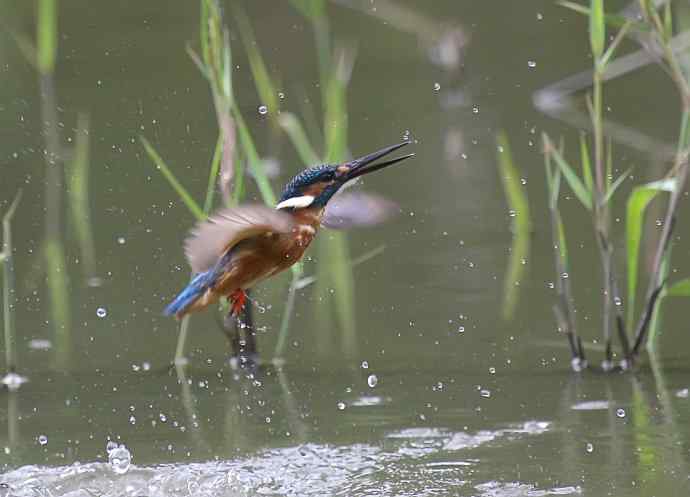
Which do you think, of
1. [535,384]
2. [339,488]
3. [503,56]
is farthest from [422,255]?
[503,56]

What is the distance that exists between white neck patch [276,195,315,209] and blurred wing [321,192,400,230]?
0.14 m

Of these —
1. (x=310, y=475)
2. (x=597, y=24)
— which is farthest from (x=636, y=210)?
(x=310, y=475)

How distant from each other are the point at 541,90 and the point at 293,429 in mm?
3405

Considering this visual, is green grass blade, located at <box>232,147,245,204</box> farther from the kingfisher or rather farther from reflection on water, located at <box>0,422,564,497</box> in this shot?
the kingfisher

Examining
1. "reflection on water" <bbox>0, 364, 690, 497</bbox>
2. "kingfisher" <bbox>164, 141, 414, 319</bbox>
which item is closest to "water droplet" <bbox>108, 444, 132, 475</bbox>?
"reflection on water" <bbox>0, 364, 690, 497</bbox>

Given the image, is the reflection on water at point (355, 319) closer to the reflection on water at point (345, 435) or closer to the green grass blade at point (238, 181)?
the reflection on water at point (345, 435)

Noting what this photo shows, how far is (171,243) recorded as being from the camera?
5.71m

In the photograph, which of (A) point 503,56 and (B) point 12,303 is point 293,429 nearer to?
(B) point 12,303

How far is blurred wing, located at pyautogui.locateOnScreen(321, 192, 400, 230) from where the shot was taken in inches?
142

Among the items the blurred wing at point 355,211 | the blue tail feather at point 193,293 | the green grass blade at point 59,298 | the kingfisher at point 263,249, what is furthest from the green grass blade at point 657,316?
the green grass blade at point 59,298

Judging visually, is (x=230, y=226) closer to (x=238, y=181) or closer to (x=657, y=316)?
(x=238, y=181)

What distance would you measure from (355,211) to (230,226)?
0.54 metres

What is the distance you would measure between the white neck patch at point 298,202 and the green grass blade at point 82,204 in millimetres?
2115

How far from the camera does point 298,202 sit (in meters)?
3.48
